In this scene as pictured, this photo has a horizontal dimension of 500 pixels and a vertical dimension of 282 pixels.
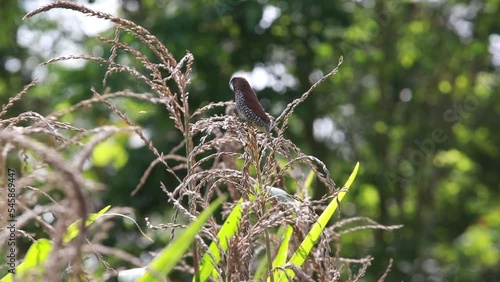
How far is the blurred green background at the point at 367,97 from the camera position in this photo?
10883 mm

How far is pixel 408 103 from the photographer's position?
14.5m

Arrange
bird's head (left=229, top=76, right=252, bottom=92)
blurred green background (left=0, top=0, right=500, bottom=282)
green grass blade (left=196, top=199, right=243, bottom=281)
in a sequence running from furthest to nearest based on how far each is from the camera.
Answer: blurred green background (left=0, top=0, right=500, bottom=282) < bird's head (left=229, top=76, right=252, bottom=92) < green grass blade (left=196, top=199, right=243, bottom=281)

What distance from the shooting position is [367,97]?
1452 centimetres

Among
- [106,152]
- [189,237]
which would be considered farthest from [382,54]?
[189,237]

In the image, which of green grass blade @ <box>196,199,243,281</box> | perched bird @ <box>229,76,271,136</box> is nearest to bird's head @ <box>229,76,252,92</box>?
perched bird @ <box>229,76,271,136</box>

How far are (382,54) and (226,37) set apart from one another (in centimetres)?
361

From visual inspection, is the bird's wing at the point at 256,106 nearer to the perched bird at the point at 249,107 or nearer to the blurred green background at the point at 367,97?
the perched bird at the point at 249,107

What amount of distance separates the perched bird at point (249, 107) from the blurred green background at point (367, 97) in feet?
25.4

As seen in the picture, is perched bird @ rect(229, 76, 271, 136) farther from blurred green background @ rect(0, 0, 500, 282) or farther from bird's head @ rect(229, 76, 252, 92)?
blurred green background @ rect(0, 0, 500, 282)

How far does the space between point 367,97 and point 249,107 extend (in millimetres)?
12170

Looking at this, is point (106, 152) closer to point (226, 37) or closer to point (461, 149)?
point (226, 37)

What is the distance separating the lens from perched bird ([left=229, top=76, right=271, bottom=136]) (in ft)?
7.88

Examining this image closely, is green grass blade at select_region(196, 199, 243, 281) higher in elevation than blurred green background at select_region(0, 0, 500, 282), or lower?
higher

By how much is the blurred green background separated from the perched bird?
7.74 metres
